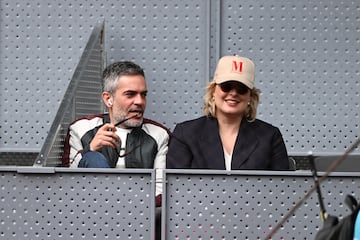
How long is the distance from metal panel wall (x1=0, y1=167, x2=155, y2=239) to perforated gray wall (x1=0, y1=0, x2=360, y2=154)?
155cm

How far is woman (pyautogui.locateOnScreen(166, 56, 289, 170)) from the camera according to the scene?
4566 millimetres

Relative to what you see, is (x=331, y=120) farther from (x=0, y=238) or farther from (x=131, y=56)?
(x=0, y=238)

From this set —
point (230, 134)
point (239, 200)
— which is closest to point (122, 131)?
point (230, 134)

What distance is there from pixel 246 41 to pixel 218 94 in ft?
3.73

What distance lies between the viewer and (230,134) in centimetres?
468

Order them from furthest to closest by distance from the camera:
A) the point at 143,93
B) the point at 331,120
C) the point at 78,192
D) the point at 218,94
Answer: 1. the point at 331,120
2. the point at 143,93
3. the point at 218,94
4. the point at 78,192

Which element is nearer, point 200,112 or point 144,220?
point 144,220

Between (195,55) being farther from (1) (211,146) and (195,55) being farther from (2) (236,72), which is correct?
(1) (211,146)

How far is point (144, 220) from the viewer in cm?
414

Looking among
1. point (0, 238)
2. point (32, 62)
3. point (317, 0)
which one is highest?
point (317, 0)

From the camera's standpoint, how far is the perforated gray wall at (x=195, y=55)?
224 inches

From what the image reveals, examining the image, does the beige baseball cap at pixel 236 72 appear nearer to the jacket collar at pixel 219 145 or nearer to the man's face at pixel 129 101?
the jacket collar at pixel 219 145

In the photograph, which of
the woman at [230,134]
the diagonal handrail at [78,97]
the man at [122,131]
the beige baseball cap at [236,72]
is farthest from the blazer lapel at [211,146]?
the diagonal handrail at [78,97]

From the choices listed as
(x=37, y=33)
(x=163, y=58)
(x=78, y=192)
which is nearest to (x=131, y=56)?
(x=163, y=58)
